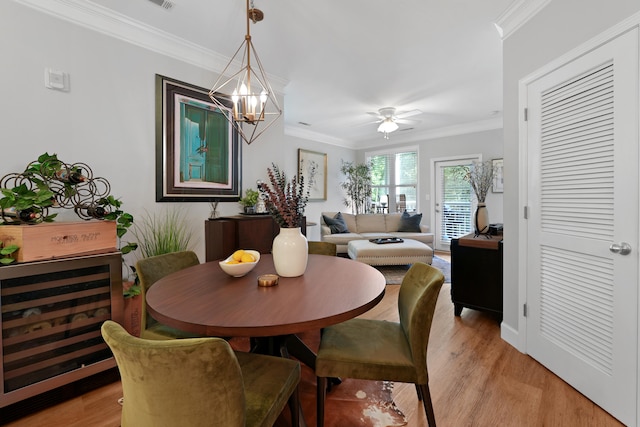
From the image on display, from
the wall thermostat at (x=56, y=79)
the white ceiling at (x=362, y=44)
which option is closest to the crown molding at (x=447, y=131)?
the white ceiling at (x=362, y=44)

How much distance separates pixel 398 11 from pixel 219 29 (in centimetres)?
150

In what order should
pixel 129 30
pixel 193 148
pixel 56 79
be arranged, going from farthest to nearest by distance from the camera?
pixel 193 148 → pixel 129 30 → pixel 56 79

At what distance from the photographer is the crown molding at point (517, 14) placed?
201 centimetres

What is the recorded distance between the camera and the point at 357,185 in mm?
6887

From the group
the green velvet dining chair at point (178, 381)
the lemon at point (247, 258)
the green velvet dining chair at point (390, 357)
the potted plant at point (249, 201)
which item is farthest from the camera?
the potted plant at point (249, 201)

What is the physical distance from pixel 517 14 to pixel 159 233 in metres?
3.35

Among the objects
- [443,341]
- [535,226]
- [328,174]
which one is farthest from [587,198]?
[328,174]

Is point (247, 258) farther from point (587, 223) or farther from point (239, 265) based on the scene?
point (587, 223)

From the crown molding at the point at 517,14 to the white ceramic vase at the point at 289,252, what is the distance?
2259 millimetres

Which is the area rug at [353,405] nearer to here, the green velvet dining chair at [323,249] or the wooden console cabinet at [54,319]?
the green velvet dining chair at [323,249]

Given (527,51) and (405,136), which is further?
(405,136)

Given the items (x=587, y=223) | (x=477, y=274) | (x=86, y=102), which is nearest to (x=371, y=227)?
(x=477, y=274)

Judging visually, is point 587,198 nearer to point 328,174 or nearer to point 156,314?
point 156,314

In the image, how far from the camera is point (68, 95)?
6.88 feet
